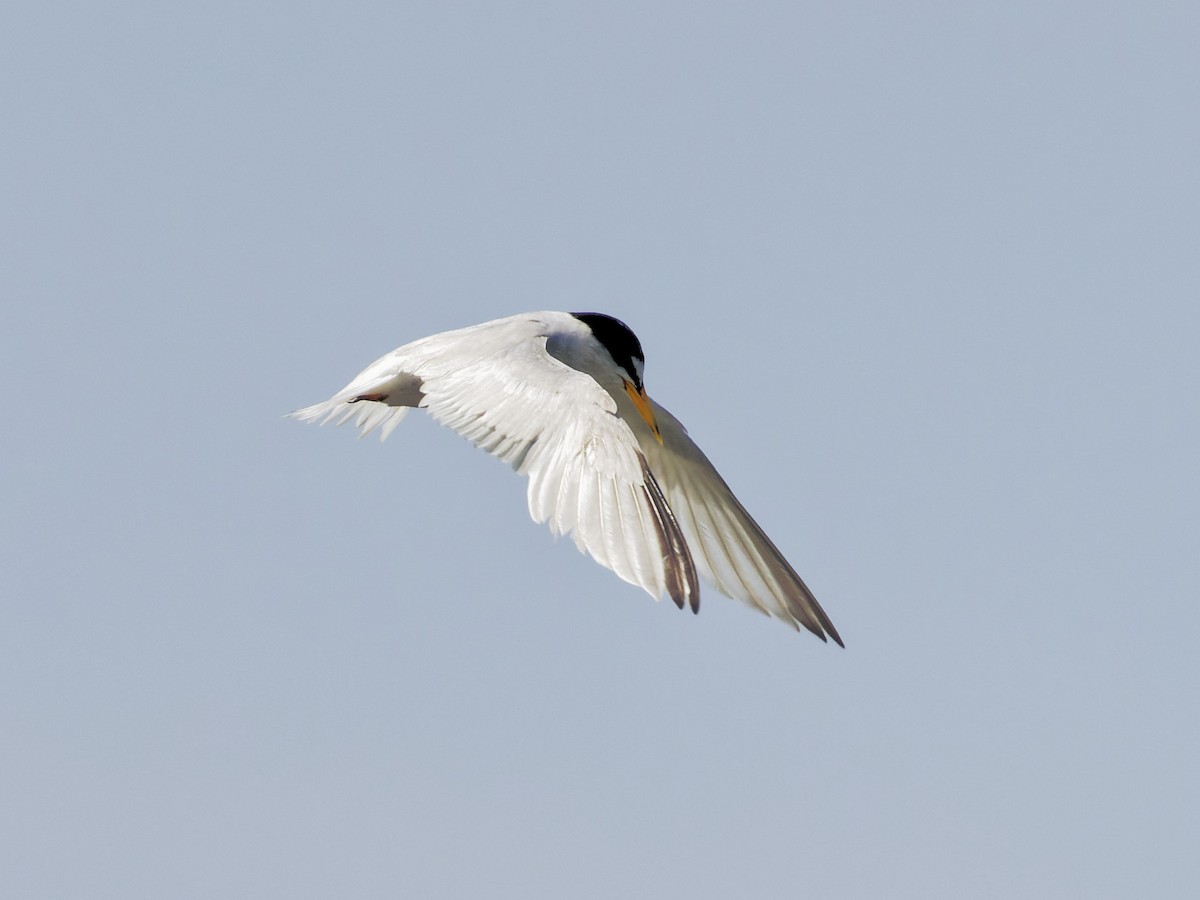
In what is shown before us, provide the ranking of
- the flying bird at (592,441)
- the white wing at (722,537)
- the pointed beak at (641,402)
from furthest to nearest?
the pointed beak at (641,402), the white wing at (722,537), the flying bird at (592,441)

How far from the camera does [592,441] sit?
9.38 meters

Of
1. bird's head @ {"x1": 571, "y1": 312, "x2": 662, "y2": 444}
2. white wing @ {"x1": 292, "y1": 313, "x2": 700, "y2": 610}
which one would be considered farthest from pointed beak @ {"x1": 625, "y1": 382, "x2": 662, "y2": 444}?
white wing @ {"x1": 292, "y1": 313, "x2": 700, "y2": 610}

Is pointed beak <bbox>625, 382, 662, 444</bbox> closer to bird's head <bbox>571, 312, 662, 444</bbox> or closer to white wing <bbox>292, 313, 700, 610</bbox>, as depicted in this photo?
bird's head <bbox>571, 312, 662, 444</bbox>

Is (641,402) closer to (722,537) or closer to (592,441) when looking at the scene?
(722,537)

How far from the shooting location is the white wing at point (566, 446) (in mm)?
8914

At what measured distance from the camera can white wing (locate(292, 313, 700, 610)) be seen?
8.91m

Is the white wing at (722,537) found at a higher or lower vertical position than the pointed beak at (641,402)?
lower

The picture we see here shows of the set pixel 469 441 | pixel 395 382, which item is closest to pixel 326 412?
pixel 395 382

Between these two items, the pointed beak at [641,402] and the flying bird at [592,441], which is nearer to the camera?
the flying bird at [592,441]

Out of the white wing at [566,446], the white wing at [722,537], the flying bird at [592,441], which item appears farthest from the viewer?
the white wing at [722,537]

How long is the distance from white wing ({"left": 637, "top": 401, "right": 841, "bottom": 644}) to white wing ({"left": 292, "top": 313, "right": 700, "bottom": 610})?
188cm

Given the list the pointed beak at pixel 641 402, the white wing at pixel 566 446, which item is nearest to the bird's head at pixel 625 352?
the pointed beak at pixel 641 402

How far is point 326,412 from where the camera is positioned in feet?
40.9

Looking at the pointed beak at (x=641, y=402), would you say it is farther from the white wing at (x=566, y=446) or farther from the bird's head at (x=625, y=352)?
the white wing at (x=566, y=446)
